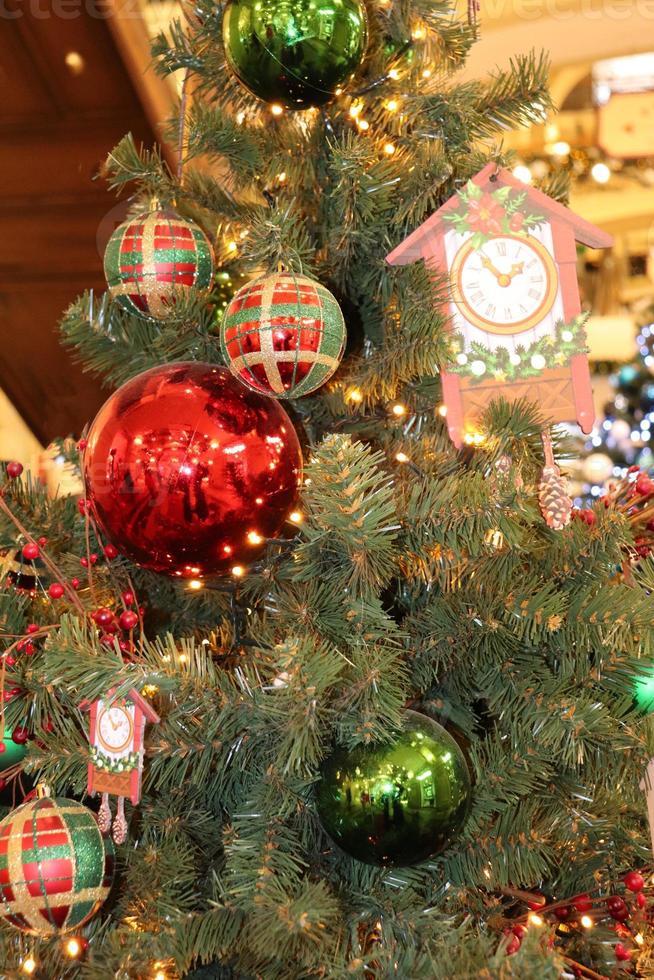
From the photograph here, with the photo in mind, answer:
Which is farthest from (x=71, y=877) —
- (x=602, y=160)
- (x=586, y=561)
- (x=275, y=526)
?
(x=602, y=160)

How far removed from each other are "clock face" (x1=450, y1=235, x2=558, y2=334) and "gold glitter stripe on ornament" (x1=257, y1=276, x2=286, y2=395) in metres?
0.17

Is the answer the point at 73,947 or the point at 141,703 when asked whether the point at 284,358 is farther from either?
the point at 73,947

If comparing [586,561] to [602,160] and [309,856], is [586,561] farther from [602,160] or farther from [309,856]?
[602,160]

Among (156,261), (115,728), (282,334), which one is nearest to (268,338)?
(282,334)

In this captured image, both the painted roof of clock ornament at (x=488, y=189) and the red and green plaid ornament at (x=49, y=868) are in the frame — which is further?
the painted roof of clock ornament at (x=488, y=189)

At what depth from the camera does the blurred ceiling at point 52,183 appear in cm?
153

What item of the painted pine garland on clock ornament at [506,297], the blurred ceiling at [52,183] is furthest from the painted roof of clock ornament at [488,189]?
the blurred ceiling at [52,183]

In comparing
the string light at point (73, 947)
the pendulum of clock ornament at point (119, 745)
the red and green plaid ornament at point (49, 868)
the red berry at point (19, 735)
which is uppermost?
the pendulum of clock ornament at point (119, 745)

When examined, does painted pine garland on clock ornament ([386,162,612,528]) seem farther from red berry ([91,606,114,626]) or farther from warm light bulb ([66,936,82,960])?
warm light bulb ([66,936,82,960])

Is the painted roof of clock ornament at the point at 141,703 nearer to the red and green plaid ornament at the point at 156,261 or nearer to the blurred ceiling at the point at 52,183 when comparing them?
the red and green plaid ornament at the point at 156,261

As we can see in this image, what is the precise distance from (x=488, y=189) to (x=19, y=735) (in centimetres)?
54

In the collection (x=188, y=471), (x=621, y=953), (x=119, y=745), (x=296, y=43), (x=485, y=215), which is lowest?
(x=621, y=953)

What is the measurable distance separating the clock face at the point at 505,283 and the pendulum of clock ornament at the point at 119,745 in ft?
1.24

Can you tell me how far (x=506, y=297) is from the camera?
2.38 ft
